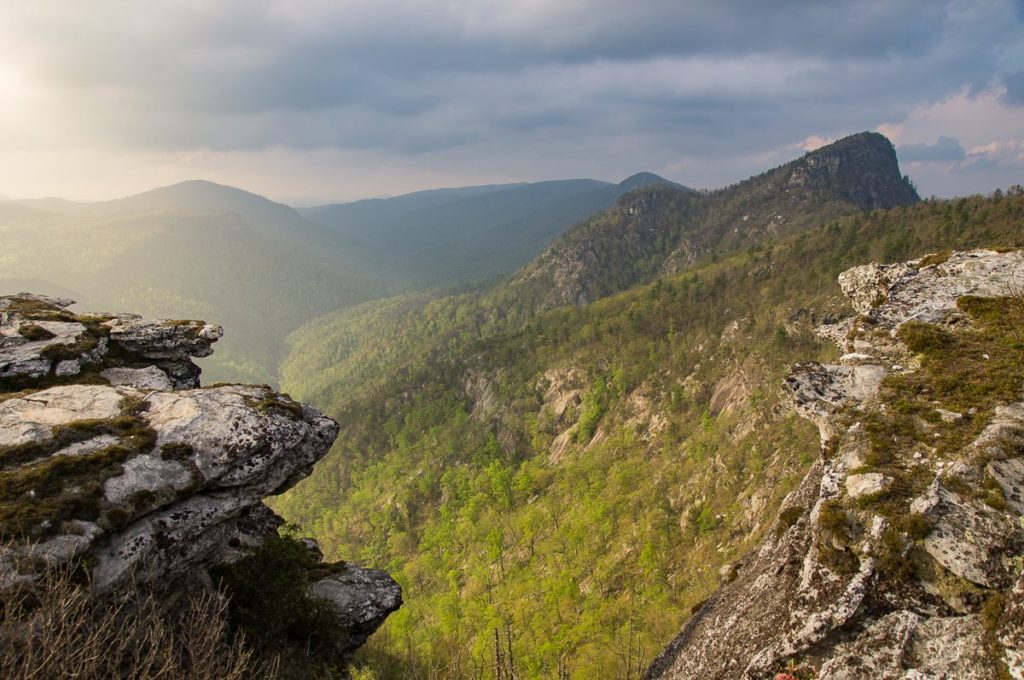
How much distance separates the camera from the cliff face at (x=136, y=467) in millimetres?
15703

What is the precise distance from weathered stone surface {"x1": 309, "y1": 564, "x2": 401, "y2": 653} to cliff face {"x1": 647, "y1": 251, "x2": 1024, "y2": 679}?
13.7 m

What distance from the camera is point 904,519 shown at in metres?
12.4

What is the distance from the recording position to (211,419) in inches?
789

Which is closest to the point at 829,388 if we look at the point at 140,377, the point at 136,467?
the point at 136,467

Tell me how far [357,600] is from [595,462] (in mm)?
77547

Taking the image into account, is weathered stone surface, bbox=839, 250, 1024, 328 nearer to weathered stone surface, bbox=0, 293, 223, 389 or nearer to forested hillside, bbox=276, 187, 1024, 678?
forested hillside, bbox=276, 187, 1024, 678

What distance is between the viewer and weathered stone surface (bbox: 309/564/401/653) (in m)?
24.1

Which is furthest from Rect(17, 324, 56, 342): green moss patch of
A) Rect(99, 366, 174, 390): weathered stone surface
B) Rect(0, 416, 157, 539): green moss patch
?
Rect(0, 416, 157, 539): green moss patch

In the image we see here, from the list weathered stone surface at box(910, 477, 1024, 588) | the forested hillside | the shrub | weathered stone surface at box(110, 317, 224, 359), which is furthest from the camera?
the forested hillside

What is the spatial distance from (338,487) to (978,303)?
154871 mm

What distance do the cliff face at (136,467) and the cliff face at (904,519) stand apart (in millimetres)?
17637

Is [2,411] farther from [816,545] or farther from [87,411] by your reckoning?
[816,545]

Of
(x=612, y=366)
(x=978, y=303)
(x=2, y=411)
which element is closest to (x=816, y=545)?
(x=978, y=303)

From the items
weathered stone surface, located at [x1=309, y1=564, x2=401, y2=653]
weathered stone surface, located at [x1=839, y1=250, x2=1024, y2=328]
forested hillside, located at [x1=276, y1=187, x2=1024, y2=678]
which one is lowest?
forested hillside, located at [x1=276, y1=187, x2=1024, y2=678]
